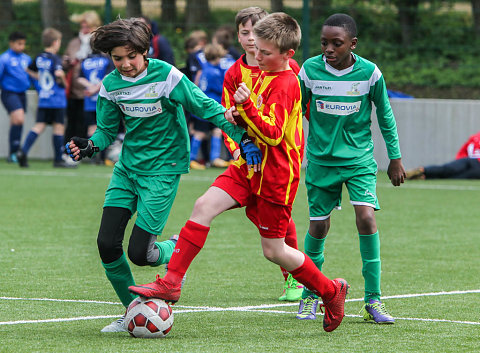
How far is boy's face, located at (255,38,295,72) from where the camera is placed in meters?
5.46

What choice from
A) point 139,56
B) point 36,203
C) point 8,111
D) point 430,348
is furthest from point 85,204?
point 430,348

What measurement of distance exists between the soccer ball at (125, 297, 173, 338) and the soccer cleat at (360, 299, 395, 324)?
1.24 meters

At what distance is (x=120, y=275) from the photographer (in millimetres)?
5855

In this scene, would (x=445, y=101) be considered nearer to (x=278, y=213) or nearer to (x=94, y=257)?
(x=94, y=257)

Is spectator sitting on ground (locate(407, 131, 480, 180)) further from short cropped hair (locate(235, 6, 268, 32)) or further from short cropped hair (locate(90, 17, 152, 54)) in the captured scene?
short cropped hair (locate(90, 17, 152, 54))

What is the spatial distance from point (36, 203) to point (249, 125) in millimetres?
7076

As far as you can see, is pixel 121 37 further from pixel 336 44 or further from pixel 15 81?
pixel 15 81

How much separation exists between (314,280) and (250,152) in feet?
2.87

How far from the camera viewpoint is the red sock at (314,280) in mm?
5645

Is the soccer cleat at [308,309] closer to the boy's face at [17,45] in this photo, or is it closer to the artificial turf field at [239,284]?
the artificial turf field at [239,284]

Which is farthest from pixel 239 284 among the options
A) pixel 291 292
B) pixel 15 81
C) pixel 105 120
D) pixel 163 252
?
pixel 15 81

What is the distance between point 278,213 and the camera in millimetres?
5508

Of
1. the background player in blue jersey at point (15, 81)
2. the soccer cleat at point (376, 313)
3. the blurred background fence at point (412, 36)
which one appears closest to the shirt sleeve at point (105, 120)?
the soccer cleat at point (376, 313)

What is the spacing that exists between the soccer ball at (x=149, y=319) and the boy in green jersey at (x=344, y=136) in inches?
40.3
